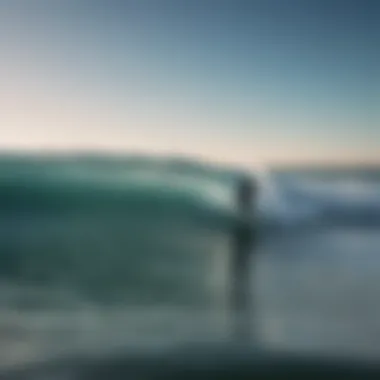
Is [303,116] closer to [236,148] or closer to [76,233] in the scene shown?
[236,148]

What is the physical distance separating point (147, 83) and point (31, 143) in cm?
36

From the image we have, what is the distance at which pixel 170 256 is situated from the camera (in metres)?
2.69

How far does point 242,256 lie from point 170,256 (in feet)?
0.65

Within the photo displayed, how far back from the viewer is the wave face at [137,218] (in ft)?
8.81

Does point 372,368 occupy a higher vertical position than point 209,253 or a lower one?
lower

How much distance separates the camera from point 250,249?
8.91 feet

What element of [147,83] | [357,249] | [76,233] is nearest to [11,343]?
[76,233]

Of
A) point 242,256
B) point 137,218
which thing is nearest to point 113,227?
point 137,218

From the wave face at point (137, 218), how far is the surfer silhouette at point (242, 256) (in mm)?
27

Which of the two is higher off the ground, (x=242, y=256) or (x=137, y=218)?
(x=137, y=218)

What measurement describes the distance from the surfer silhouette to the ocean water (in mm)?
22

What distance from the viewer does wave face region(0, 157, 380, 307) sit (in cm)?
269

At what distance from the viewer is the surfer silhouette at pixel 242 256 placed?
2680 mm

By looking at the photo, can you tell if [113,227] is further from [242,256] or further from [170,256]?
[242,256]
